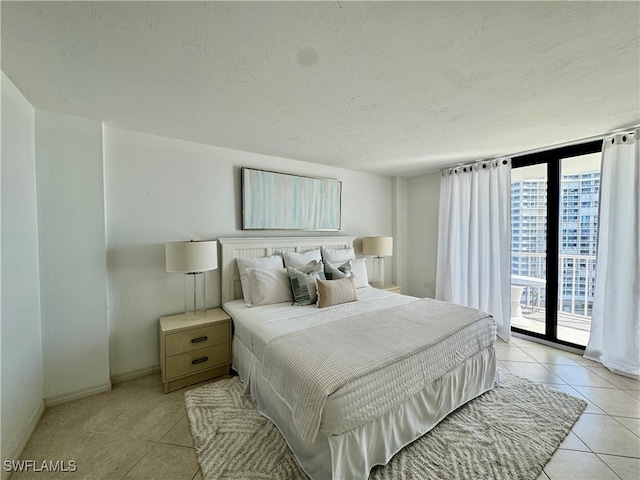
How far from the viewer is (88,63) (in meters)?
1.44

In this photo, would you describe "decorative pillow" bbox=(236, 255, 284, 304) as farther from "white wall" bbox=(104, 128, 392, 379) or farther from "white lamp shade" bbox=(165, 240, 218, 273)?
"white lamp shade" bbox=(165, 240, 218, 273)

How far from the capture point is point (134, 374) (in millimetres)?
2461

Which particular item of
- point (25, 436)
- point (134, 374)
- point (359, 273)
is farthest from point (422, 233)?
point (25, 436)

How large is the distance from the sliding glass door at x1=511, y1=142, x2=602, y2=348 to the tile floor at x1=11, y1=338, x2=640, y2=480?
3.34 feet

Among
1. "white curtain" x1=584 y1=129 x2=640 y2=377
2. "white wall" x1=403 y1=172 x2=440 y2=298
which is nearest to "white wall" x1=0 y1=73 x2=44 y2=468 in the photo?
"white wall" x1=403 y1=172 x2=440 y2=298

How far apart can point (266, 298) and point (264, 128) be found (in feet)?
5.34

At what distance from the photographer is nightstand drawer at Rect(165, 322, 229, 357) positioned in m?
2.21

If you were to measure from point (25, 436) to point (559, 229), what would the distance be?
5202 mm

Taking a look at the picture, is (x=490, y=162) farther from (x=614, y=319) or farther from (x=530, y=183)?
(x=614, y=319)

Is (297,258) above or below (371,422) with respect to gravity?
above

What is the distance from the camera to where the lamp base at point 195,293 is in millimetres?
2691

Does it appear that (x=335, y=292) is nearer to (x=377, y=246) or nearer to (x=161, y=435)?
(x=377, y=246)

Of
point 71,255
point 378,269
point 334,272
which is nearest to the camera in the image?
point 71,255

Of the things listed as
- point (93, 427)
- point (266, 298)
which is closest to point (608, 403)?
point (266, 298)
